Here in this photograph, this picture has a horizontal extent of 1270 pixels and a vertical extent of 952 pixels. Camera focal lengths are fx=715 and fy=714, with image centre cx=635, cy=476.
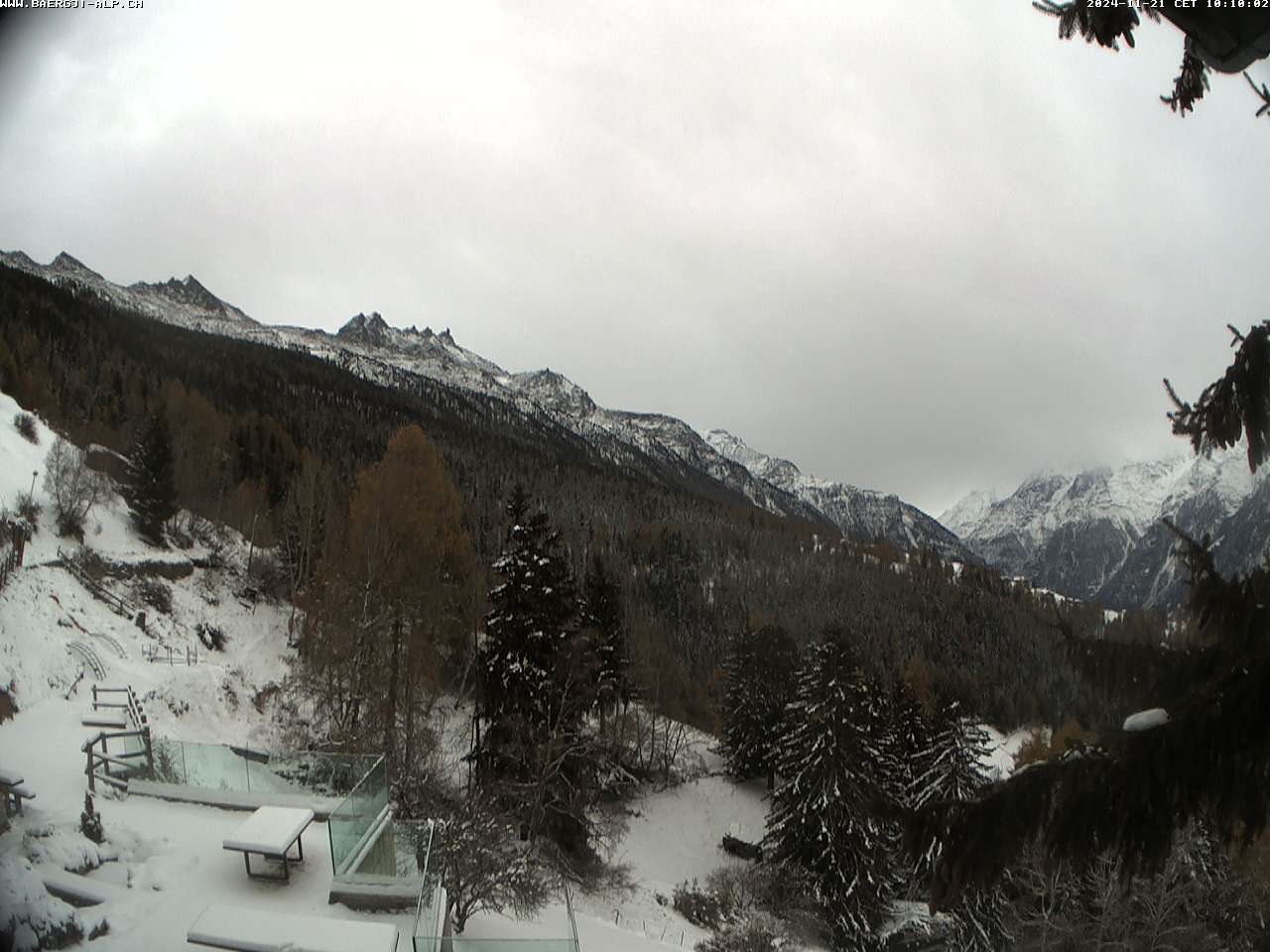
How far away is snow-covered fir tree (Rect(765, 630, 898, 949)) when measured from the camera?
2467 cm

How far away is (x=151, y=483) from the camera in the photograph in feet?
118

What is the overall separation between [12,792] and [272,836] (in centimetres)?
284

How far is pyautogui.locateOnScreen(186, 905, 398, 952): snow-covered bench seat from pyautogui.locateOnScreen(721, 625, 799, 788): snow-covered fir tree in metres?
31.9

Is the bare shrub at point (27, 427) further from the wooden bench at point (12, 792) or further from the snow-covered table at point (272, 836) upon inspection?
the snow-covered table at point (272, 836)

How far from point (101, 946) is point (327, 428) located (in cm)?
10489

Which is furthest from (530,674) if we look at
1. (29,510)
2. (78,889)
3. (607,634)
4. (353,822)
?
(29,510)

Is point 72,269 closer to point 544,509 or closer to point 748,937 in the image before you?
point 544,509

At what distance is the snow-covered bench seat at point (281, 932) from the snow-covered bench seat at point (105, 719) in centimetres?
794

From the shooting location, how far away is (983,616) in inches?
4700

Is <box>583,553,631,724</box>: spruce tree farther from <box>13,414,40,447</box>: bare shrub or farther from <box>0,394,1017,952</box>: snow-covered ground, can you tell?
<box>13,414,40,447</box>: bare shrub

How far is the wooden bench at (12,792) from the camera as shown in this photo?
7965 millimetres

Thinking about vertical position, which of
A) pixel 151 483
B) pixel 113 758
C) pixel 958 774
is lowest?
pixel 958 774

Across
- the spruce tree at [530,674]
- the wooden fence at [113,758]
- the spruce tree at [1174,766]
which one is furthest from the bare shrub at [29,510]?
the spruce tree at [1174,766]

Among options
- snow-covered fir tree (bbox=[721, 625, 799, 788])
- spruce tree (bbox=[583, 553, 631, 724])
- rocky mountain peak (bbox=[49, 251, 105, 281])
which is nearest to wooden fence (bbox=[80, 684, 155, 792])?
spruce tree (bbox=[583, 553, 631, 724])
